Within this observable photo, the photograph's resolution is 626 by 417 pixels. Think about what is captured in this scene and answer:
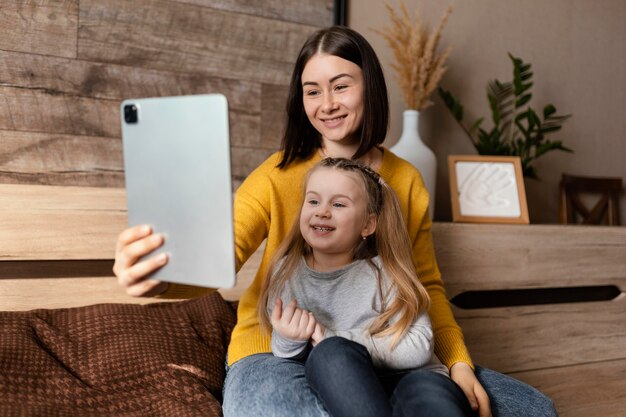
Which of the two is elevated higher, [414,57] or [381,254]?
[414,57]

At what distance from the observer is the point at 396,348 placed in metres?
1.11

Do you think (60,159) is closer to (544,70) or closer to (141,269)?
(141,269)

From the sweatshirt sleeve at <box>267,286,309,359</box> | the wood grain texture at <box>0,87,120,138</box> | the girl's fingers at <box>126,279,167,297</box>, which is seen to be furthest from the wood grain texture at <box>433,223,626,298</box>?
the girl's fingers at <box>126,279,167,297</box>

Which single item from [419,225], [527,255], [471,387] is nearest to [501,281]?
[527,255]

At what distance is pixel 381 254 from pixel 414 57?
1.03 metres

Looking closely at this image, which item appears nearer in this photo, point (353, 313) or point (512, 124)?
point (353, 313)

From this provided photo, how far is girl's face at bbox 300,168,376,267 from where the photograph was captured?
1205 millimetres

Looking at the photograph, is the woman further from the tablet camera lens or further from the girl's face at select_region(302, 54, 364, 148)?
the tablet camera lens

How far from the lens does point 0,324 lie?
132 cm

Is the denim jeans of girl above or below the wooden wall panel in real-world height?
below

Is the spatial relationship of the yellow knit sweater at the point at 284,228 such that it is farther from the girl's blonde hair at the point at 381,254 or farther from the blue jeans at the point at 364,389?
the blue jeans at the point at 364,389

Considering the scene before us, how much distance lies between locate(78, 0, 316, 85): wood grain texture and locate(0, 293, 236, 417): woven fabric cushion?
2.47ft

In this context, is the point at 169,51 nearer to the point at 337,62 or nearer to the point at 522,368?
the point at 337,62

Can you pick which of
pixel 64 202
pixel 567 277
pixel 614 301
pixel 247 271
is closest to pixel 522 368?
pixel 567 277
